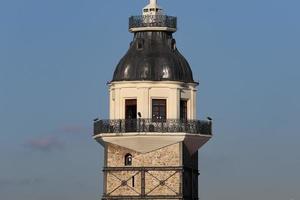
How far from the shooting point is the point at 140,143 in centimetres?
17562

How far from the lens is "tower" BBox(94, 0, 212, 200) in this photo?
176 metres

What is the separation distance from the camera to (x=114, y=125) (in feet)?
580

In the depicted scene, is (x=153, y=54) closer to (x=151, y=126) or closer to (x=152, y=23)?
(x=152, y=23)

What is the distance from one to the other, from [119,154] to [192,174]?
5.43m

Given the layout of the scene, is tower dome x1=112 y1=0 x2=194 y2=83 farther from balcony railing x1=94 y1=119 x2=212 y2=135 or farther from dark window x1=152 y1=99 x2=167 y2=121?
balcony railing x1=94 y1=119 x2=212 y2=135

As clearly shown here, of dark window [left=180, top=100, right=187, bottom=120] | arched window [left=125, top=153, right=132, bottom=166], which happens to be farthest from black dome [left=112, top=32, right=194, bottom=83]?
arched window [left=125, top=153, right=132, bottom=166]

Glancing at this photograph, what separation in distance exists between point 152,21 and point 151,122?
22.1 ft

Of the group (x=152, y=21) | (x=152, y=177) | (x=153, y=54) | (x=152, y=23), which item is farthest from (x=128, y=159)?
(x=152, y=21)

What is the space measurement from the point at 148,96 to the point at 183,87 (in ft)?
8.35

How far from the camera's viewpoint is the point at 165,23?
177875 mm

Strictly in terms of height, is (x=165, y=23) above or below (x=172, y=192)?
above

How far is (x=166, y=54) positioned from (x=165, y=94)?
270 centimetres

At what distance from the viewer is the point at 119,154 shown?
580 feet

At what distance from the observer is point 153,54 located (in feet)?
582
